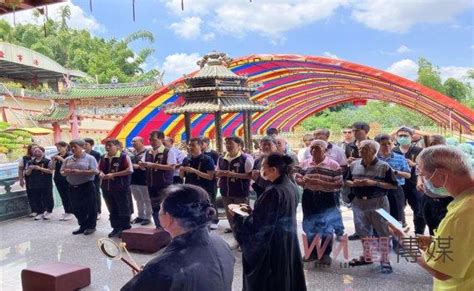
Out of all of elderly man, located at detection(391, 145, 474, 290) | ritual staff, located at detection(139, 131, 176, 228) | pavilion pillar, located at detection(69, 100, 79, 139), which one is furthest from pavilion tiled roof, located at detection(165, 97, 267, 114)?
pavilion pillar, located at detection(69, 100, 79, 139)

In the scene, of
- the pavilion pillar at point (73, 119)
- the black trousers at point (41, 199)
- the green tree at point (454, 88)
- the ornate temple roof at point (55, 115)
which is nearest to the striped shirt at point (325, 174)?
the black trousers at point (41, 199)

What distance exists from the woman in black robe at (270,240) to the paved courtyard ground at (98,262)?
3.91ft

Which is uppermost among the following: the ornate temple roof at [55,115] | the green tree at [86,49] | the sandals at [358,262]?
the green tree at [86,49]

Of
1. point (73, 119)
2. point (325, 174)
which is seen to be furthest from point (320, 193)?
point (73, 119)

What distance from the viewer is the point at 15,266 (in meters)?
4.88

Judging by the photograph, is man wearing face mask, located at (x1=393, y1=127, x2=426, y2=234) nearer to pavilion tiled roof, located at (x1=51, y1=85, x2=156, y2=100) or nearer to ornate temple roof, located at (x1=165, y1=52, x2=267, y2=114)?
ornate temple roof, located at (x1=165, y1=52, x2=267, y2=114)

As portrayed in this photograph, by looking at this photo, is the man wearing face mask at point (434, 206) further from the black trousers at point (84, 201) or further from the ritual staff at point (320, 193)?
the black trousers at point (84, 201)

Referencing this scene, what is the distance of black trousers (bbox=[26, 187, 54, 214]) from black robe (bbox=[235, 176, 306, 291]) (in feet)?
18.7

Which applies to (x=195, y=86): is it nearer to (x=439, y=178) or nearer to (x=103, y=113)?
(x=439, y=178)

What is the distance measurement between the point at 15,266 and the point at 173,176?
2245 millimetres

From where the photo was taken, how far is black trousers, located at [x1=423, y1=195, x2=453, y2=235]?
148 inches

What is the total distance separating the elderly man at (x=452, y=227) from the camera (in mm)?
1664

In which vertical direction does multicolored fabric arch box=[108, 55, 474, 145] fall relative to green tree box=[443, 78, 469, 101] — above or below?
below

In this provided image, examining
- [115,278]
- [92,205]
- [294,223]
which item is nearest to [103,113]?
[92,205]
